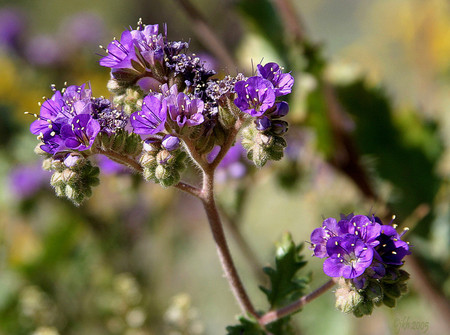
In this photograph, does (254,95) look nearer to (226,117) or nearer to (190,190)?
(226,117)

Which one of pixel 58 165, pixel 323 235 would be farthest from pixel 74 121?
pixel 323 235

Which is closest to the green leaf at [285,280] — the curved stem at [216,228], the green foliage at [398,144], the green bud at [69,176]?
the curved stem at [216,228]

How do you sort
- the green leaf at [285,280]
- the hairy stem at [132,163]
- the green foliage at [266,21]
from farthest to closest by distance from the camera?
the green foliage at [266,21]
the green leaf at [285,280]
the hairy stem at [132,163]

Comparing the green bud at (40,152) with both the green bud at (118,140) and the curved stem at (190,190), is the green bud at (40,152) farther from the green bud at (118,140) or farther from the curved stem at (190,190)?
the curved stem at (190,190)

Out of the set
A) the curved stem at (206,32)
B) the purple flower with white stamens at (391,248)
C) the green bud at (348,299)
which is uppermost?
the curved stem at (206,32)

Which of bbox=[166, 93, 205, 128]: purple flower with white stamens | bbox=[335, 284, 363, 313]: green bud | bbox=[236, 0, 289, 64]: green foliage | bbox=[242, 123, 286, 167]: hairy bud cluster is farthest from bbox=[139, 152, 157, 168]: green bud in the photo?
bbox=[236, 0, 289, 64]: green foliage

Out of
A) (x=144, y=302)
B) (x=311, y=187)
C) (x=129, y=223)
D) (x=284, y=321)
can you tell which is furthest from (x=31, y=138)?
(x=284, y=321)
